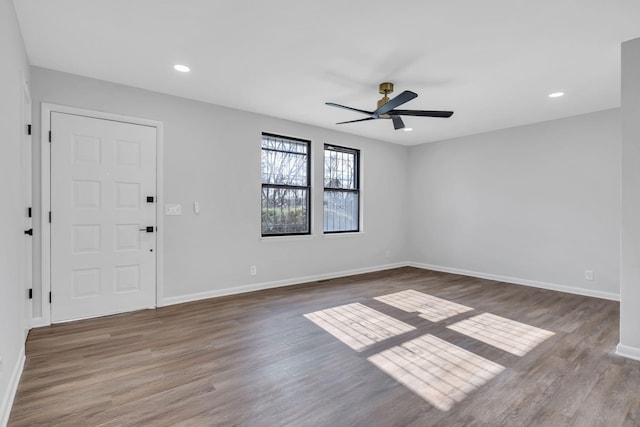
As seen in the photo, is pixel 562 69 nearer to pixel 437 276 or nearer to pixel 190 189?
pixel 437 276

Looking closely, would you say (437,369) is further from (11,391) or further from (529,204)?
(529,204)

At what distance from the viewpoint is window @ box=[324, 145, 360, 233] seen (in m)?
5.74

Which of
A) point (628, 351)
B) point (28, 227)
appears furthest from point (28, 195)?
point (628, 351)

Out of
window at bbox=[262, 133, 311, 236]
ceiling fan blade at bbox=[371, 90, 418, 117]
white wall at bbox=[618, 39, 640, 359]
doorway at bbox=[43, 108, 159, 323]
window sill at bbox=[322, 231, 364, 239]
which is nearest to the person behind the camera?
white wall at bbox=[618, 39, 640, 359]

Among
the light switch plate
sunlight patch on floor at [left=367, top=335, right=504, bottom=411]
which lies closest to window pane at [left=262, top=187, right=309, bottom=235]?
the light switch plate

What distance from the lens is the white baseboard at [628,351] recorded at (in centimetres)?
261

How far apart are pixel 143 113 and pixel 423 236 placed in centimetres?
545

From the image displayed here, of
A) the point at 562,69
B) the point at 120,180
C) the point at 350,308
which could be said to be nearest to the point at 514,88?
the point at 562,69

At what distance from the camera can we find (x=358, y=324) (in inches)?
133

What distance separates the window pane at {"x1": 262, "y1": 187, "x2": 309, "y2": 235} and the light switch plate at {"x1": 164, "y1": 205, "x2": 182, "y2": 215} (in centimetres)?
125

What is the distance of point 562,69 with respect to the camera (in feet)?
10.4

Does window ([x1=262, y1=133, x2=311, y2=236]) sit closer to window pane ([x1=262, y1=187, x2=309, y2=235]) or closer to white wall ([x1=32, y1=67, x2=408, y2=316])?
window pane ([x1=262, y1=187, x2=309, y2=235])

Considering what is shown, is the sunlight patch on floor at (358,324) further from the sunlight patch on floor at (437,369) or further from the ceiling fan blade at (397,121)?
the ceiling fan blade at (397,121)

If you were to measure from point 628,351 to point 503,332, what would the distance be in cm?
91
